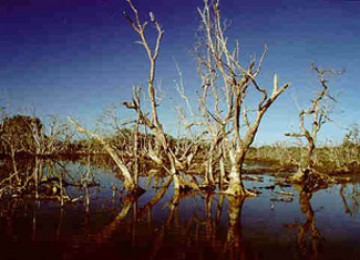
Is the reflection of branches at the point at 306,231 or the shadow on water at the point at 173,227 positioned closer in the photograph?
the shadow on water at the point at 173,227

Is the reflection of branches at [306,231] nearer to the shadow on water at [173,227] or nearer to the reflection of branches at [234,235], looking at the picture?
the shadow on water at [173,227]

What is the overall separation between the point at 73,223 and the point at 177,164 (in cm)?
1085

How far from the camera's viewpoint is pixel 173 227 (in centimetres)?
1080

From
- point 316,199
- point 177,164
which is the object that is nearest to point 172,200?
point 177,164

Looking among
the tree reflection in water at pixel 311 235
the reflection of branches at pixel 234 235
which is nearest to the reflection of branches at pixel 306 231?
the tree reflection in water at pixel 311 235

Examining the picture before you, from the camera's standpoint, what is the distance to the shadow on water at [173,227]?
8211 millimetres

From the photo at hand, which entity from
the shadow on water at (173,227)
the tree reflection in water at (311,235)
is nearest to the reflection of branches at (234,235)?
the shadow on water at (173,227)

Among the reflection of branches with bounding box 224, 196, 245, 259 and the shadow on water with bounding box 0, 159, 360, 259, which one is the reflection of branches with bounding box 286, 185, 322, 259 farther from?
the reflection of branches with bounding box 224, 196, 245, 259

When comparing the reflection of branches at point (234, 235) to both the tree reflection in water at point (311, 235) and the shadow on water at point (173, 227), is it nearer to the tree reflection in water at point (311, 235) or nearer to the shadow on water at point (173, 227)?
the shadow on water at point (173, 227)

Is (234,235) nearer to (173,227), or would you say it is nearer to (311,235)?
(173,227)

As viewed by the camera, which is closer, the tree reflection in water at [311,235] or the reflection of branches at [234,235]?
the reflection of branches at [234,235]

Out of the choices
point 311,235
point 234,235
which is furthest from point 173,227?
point 311,235

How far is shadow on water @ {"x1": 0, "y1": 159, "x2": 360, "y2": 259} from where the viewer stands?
8.21 m

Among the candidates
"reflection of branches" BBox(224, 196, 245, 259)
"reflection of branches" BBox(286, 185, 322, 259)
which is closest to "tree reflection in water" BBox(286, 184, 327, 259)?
"reflection of branches" BBox(286, 185, 322, 259)
